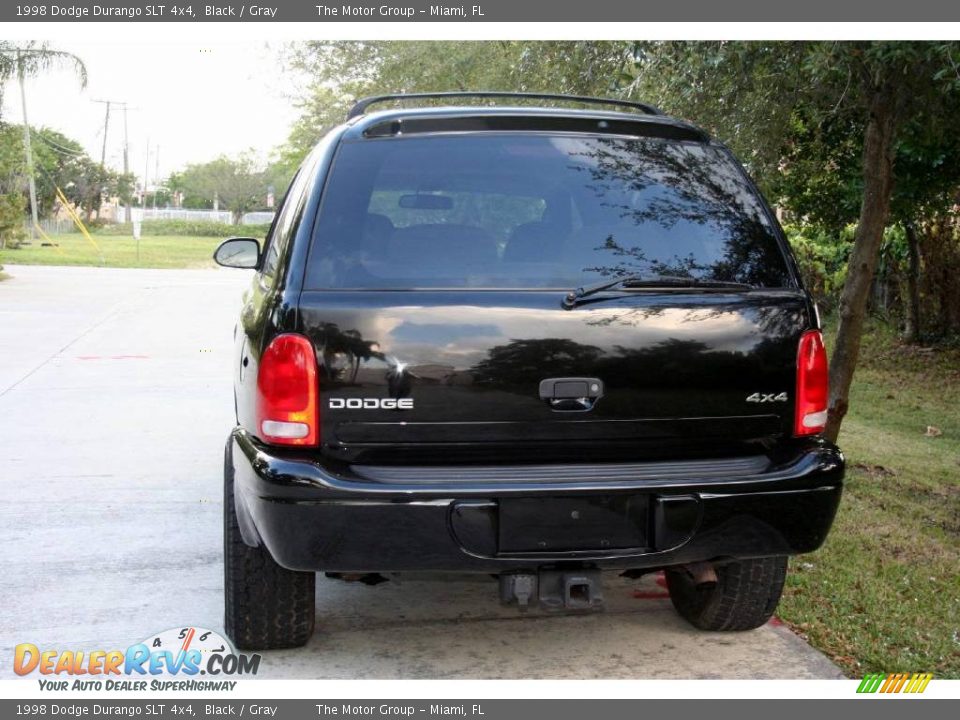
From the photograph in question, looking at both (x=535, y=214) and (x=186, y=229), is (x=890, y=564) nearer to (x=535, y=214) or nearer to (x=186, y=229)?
(x=535, y=214)

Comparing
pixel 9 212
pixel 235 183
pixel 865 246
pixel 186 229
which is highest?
pixel 865 246

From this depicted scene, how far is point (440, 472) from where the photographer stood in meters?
3.34

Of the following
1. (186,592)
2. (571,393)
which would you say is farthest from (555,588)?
(186,592)

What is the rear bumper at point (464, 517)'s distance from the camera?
3277mm

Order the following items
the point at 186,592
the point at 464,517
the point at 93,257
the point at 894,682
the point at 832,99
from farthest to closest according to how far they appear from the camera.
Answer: the point at 93,257
the point at 832,99
the point at 186,592
the point at 894,682
the point at 464,517

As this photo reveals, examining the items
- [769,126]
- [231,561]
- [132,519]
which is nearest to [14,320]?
[132,519]

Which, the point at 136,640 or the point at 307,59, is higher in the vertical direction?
the point at 307,59

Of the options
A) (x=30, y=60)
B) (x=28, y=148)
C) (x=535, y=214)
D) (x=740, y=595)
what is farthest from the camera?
(x=28, y=148)

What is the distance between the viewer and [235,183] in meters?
85.5

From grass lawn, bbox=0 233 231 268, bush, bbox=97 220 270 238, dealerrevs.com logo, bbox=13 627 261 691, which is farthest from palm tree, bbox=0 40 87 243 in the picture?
bush, bbox=97 220 270 238

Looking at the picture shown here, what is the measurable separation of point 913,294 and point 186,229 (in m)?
60.4

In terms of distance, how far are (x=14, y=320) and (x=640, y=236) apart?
43.8ft

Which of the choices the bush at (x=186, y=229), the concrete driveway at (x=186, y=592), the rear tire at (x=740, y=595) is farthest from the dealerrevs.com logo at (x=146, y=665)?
the bush at (x=186, y=229)

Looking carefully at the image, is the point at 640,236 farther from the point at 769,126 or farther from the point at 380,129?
the point at 769,126
